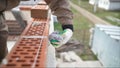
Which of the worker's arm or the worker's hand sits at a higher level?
the worker's arm

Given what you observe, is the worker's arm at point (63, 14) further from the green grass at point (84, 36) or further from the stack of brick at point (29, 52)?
the green grass at point (84, 36)

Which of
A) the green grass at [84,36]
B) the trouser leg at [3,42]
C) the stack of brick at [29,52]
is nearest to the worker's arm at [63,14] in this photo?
the stack of brick at [29,52]

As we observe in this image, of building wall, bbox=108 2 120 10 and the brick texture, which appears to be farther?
building wall, bbox=108 2 120 10

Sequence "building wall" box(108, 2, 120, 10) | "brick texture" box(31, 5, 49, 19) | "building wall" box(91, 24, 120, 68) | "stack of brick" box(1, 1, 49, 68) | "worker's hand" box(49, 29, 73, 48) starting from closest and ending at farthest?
1. "stack of brick" box(1, 1, 49, 68)
2. "worker's hand" box(49, 29, 73, 48)
3. "brick texture" box(31, 5, 49, 19)
4. "building wall" box(91, 24, 120, 68)
5. "building wall" box(108, 2, 120, 10)

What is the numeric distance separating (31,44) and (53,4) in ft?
1.32

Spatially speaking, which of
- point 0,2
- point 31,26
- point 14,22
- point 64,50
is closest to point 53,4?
point 0,2

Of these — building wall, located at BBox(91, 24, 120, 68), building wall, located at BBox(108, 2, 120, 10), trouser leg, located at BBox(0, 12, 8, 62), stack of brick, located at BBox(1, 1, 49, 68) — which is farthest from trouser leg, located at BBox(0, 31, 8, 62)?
building wall, located at BBox(108, 2, 120, 10)

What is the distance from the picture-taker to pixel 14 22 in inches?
162

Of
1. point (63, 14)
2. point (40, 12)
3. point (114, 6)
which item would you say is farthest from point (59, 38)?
point (114, 6)

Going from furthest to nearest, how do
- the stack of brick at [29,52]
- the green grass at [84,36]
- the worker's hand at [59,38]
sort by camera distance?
the green grass at [84,36], the worker's hand at [59,38], the stack of brick at [29,52]

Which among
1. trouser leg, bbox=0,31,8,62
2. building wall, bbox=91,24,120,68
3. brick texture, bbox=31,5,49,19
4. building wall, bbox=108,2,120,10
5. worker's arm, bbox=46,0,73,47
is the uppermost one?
worker's arm, bbox=46,0,73,47

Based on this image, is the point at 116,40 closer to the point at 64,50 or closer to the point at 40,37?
the point at 64,50

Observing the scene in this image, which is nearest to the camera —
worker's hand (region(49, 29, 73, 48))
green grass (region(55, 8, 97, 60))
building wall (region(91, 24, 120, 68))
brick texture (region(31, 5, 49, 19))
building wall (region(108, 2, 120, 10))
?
worker's hand (region(49, 29, 73, 48))

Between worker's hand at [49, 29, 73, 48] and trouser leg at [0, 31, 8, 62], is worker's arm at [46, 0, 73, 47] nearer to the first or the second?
worker's hand at [49, 29, 73, 48]
